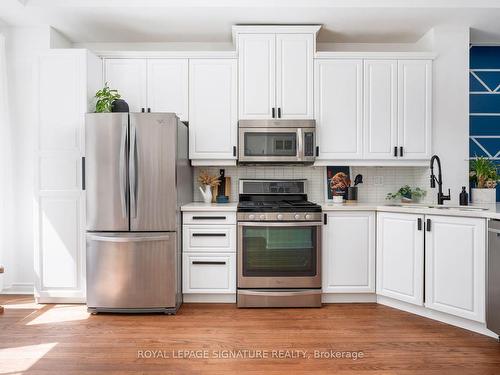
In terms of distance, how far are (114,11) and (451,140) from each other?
347 centimetres

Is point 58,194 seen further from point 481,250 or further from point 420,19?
point 420,19

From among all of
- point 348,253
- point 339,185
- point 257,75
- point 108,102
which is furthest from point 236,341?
point 257,75

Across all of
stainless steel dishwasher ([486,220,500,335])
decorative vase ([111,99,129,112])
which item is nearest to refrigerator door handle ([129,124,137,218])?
decorative vase ([111,99,129,112])

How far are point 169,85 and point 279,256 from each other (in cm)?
199

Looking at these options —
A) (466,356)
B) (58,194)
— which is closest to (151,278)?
(58,194)

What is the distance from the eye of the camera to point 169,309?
2973 mm

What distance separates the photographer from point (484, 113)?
3768 millimetres

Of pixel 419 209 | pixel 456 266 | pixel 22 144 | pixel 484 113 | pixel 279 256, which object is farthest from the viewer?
pixel 484 113

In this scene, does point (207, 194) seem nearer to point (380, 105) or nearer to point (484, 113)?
point (380, 105)

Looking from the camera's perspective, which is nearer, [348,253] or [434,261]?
[434,261]

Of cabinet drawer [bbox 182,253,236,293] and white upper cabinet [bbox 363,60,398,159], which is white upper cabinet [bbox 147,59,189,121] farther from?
white upper cabinet [bbox 363,60,398,159]

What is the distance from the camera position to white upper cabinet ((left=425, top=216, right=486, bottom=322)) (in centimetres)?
253

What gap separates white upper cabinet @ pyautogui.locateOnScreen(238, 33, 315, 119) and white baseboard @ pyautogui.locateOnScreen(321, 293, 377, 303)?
5.70 feet

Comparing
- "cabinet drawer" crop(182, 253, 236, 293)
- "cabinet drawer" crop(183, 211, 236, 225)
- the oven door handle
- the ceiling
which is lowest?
"cabinet drawer" crop(182, 253, 236, 293)
